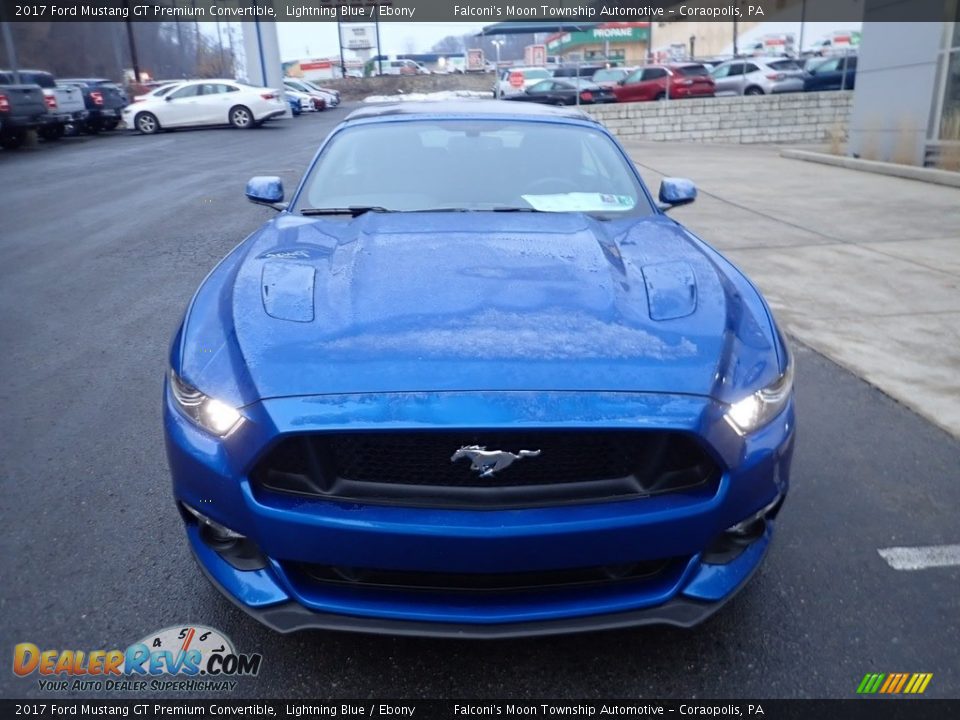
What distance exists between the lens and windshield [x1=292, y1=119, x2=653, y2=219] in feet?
11.6

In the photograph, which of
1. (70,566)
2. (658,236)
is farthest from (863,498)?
(70,566)

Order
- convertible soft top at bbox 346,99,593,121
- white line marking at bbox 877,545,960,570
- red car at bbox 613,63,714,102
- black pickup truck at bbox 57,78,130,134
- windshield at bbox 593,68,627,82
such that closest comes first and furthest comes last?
1. white line marking at bbox 877,545,960,570
2. convertible soft top at bbox 346,99,593,121
3. black pickup truck at bbox 57,78,130,134
4. red car at bbox 613,63,714,102
5. windshield at bbox 593,68,627,82

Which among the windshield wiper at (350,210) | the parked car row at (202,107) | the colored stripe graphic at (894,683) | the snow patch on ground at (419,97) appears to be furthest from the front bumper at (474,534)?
the parked car row at (202,107)

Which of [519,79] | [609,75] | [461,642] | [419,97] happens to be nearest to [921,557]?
[461,642]

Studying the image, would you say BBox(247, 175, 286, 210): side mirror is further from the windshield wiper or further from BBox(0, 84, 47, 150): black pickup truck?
BBox(0, 84, 47, 150): black pickup truck

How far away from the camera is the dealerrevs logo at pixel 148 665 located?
2193mm

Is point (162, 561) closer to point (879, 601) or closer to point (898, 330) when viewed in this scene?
point (879, 601)

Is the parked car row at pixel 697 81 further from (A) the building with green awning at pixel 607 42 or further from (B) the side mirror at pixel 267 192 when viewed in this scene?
(A) the building with green awning at pixel 607 42

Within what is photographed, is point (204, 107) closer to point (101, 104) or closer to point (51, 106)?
point (101, 104)

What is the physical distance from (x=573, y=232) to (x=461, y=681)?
1717 millimetres

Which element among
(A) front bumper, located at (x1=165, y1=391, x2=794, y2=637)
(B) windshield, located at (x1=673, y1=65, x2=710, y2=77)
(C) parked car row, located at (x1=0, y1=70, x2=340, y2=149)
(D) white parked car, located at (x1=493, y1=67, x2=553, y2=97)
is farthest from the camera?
(D) white parked car, located at (x1=493, y1=67, x2=553, y2=97)

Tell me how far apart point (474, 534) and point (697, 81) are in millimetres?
28911

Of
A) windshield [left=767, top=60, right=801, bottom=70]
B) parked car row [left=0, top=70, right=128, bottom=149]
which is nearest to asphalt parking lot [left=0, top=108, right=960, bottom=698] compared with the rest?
parked car row [left=0, top=70, right=128, bottom=149]

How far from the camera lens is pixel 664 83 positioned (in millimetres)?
28266
